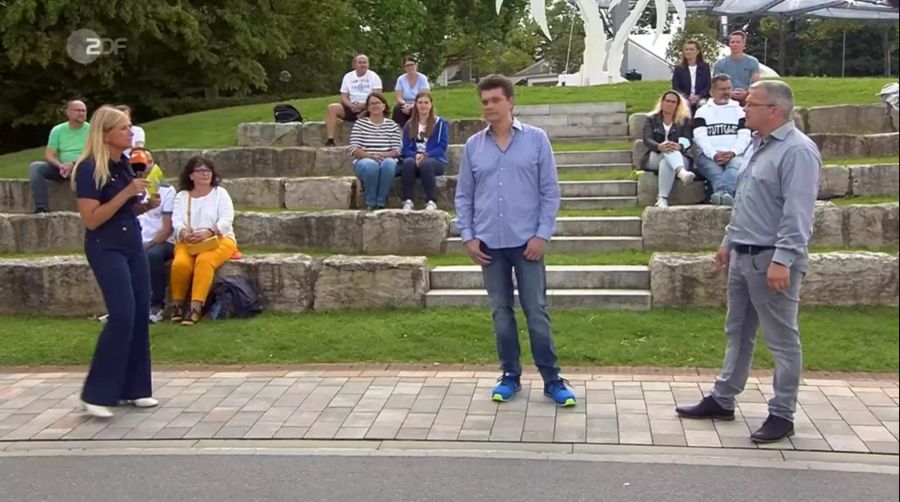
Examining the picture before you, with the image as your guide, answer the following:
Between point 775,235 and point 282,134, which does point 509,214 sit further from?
point 282,134

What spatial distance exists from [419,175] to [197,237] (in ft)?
9.54

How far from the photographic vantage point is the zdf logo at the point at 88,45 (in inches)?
730

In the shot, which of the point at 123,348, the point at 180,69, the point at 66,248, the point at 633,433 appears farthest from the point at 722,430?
the point at 180,69

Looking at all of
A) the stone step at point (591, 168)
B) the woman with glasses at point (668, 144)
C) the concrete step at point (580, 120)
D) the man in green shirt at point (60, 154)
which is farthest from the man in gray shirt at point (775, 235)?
the concrete step at point (580, 120)

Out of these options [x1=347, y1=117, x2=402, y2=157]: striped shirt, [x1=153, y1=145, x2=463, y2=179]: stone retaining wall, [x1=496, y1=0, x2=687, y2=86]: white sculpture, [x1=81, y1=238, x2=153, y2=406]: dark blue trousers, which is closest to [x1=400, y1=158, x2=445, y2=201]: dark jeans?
[x1=347, y1=117, x2=402, y2=157]: striped shirt

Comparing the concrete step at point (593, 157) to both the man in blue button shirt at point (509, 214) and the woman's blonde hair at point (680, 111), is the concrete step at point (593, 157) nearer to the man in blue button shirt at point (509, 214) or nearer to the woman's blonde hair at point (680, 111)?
the woman's blonde hair at point (680, 111)

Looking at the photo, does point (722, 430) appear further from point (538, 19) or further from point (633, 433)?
point (538, 19)

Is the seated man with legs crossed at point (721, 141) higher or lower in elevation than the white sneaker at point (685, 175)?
higher

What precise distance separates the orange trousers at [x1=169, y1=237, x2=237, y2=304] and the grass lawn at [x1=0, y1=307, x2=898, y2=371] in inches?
13.4

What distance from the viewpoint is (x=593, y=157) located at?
12.1m

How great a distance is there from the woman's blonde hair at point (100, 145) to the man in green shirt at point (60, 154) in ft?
17.7

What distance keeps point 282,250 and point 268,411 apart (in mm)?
3945

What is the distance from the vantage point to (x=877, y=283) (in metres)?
7.33

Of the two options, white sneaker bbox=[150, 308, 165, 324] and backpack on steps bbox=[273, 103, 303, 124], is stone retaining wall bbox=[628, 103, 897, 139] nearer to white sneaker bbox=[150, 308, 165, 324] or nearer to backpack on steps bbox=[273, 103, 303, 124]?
backpack on steps bbox=[273, 103, 303, 124]
